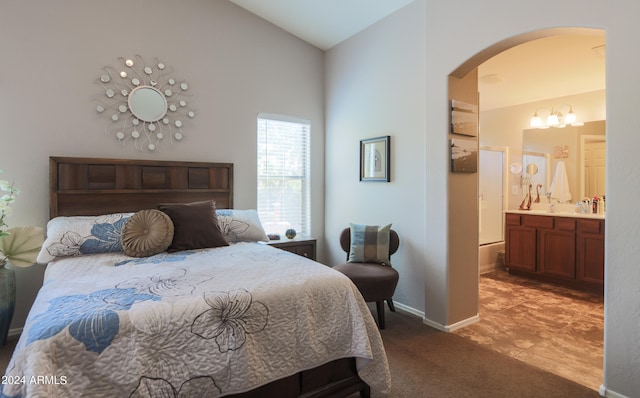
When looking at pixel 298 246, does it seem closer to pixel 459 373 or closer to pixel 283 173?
pixel 283 173

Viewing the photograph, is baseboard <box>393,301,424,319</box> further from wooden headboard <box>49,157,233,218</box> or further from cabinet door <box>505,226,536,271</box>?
cabinet door <box>505,226,536,271</box>

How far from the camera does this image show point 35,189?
2953 mm

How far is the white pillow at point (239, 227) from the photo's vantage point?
313cm

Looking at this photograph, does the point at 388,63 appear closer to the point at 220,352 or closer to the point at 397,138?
the point at 397,138

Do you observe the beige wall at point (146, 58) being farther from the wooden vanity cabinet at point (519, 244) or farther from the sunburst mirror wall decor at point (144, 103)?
the wooden vanity cabinet at point (519, 244)

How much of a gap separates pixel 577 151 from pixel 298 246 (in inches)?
158

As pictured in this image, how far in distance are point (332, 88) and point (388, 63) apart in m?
0.99

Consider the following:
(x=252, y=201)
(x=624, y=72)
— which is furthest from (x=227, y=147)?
(x=624, y=72)

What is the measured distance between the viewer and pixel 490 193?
5176 mm

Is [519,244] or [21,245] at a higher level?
[21,245]

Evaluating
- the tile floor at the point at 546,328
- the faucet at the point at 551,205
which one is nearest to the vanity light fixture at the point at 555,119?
the faucet at the point at 551,205

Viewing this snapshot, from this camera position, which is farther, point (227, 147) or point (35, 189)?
point (227, 147)

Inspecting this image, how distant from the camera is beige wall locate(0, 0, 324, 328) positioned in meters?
2.89

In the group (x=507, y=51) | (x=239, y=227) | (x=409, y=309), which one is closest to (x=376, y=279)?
(x=409, y=309)
